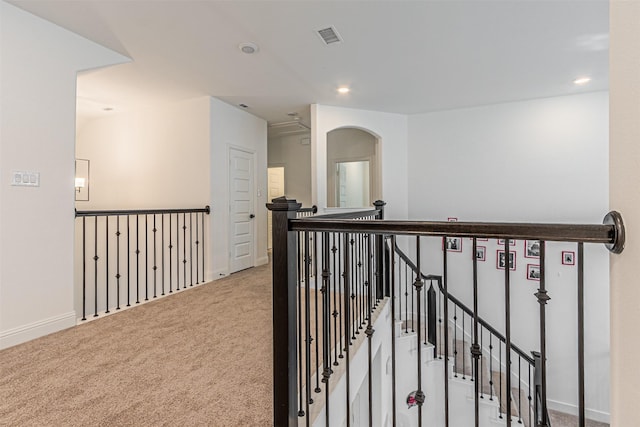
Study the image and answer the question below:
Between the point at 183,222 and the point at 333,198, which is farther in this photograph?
the point at 333,198

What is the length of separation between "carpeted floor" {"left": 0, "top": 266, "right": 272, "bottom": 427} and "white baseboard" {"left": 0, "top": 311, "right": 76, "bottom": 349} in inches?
2.7

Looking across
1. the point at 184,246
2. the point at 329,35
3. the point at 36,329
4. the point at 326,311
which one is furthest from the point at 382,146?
the point at 36,329

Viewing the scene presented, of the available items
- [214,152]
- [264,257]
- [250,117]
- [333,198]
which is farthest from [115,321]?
[333,198]

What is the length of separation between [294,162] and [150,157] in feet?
10.5

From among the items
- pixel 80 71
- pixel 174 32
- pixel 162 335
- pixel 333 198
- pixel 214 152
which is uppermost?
pixel 174 32

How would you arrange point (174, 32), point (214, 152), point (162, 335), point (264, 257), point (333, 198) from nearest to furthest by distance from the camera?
point (162, 335), point (174, 32), point (214, 152), point (264, 257), point (333, 198)

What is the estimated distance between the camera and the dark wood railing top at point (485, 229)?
33.6 inches

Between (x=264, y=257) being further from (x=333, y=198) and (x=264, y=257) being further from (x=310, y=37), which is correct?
(x=310, y=37)

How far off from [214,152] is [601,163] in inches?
213

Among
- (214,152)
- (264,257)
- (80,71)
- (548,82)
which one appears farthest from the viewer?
(264,257)

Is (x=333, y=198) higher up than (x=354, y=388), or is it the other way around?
(x=333, y=198)

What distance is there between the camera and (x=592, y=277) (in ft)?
13.8

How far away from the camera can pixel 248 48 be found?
9.86ft

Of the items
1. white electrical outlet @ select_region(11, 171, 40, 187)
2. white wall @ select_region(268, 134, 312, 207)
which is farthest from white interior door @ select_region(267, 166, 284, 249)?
white electrical outlet @ select_region(11, 171, 40, 187)
